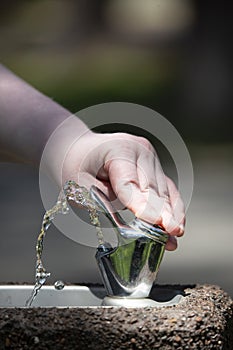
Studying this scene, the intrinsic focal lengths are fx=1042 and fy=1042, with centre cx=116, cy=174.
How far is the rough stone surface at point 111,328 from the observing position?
127 centimetres

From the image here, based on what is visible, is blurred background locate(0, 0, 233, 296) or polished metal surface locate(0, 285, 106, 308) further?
blurred background locate(0, 0, 233, 296)

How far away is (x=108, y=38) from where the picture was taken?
42.0 ft

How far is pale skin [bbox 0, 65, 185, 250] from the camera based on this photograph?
4.90 feet

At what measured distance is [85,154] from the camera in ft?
5.34

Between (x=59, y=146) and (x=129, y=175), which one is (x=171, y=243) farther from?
(x=59, y=146)

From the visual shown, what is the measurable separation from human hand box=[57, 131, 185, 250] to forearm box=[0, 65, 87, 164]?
7 cm

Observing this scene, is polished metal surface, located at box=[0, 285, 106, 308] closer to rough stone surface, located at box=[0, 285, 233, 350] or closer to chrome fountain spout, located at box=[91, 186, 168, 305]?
chrome fountain spout, located at box=[91, 186, 168, 305]

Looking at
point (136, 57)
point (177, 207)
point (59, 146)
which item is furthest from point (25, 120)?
→ point (136, 57)

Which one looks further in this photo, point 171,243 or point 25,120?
point 25,120

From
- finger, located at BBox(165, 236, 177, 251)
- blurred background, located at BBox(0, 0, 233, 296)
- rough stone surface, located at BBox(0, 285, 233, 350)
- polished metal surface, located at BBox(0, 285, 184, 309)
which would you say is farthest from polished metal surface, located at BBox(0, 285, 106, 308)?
blurred background, located at BBox(0, 0, 233, 296)

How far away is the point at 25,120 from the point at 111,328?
1.92 feet

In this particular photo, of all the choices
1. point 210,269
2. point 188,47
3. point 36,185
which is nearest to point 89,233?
point 210,269

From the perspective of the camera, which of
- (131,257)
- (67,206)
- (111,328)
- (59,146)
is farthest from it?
(59,146)

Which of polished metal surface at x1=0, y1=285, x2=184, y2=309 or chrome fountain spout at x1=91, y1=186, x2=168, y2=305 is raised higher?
chrome fountain spout at x1=91, y1=186, x2=168, y2=305
